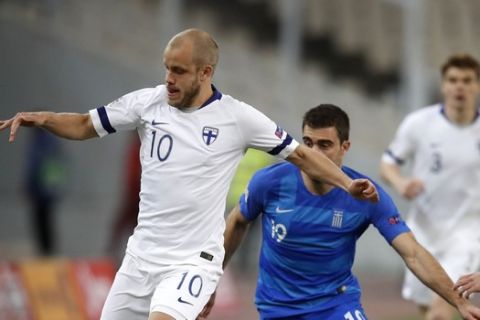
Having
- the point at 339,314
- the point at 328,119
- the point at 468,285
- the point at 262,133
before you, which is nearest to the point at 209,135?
the point at 262,133

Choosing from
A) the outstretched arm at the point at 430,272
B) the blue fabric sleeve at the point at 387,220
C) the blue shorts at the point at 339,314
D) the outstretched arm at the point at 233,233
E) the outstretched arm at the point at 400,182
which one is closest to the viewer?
the outstretched arm at the point at 430,272

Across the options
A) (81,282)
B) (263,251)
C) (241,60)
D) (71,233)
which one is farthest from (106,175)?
(263,251)

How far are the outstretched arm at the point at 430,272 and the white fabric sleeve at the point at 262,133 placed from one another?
2.71ft

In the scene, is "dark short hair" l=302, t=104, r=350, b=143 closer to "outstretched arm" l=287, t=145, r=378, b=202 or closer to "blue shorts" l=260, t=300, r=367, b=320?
"outstretched arm" l=287, t=145, r=378, b=202

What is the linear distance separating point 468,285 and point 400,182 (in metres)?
2.57

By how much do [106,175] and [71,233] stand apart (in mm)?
1012

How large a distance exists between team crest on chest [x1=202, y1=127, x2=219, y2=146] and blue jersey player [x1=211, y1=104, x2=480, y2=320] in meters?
0.55

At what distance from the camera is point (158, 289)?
7680 millimetres

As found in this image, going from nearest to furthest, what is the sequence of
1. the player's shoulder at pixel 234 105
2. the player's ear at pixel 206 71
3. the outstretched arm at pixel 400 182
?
the player's ear at pixel 206 71
the player's shoulder at pixel 234 105
the outstretched arm at pixel 400 182

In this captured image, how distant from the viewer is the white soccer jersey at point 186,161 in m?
7.79

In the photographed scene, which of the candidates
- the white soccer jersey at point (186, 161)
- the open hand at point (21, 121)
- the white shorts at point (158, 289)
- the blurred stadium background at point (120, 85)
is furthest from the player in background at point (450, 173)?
the blurred stadium background at point (120, 85)

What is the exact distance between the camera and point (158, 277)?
7770 mm

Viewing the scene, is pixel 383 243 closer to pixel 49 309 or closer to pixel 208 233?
pixel 49 309

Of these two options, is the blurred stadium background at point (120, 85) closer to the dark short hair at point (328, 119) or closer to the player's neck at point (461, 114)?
the player's neck at point (461, 114)
